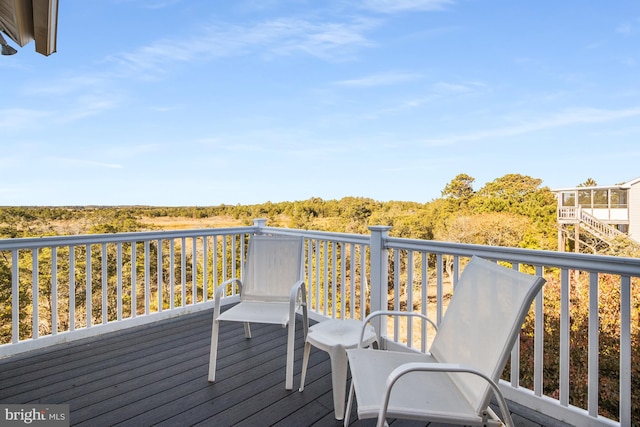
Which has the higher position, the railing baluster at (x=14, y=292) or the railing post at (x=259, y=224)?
the railing post at (x=259, y=224)

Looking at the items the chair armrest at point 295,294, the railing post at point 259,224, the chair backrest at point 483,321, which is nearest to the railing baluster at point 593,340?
the chair backrest at point 483,321

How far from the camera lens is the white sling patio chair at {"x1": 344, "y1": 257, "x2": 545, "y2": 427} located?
4.24ft

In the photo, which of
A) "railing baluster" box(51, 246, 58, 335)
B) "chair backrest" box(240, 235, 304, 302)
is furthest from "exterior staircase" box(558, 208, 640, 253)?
"railing baluster" box(51, 246, 58, 335)

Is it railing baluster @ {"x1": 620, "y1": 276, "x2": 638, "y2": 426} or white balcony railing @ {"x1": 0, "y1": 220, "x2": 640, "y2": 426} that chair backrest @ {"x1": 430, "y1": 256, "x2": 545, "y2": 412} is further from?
railing baluster @ {"x1": 620, "y1": 276, "x2": 638, "y2": 426}

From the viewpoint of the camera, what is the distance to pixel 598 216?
13898mm

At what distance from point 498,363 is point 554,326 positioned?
7.13m

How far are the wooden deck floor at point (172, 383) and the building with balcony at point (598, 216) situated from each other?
14.4 metres

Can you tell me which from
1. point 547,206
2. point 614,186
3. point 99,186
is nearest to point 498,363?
point 99,186

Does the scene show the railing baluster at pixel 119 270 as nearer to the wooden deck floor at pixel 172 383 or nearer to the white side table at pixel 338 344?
the wooden deck floor at pixel 172 383

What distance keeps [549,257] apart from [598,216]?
15.7 m

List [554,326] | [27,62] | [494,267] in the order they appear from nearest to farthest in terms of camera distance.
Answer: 1. [494,267]
2. [554,326]
3. [27,62]

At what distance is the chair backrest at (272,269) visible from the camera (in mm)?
3158

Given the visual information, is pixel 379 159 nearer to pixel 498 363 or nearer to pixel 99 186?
pixel 99 186

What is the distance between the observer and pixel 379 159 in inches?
616
